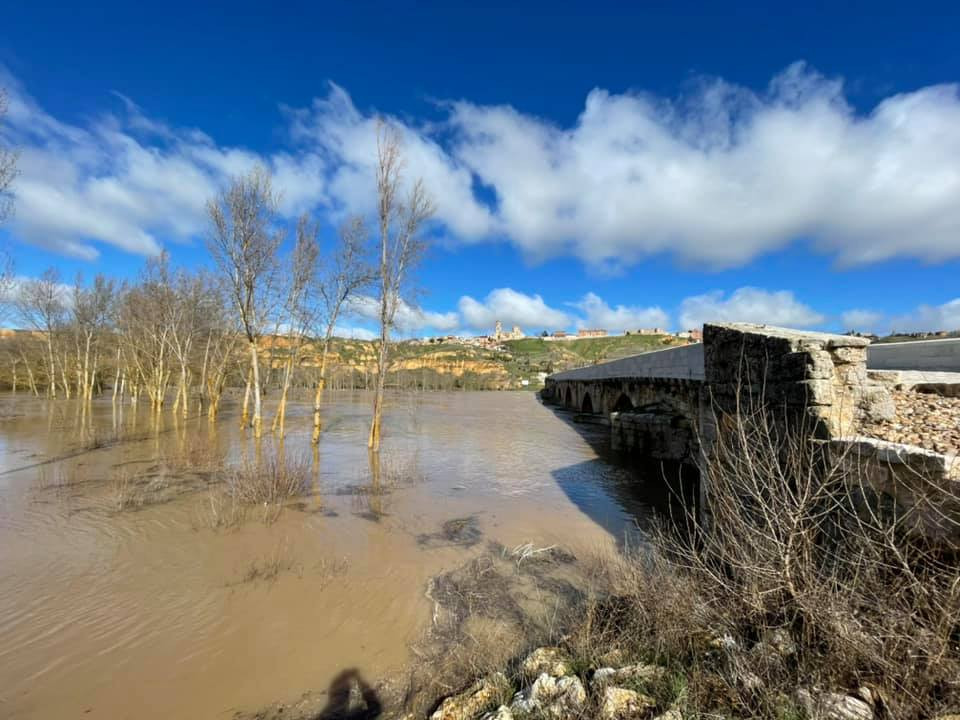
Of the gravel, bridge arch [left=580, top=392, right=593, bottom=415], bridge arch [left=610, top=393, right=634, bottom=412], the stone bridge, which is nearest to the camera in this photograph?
the stone bridge

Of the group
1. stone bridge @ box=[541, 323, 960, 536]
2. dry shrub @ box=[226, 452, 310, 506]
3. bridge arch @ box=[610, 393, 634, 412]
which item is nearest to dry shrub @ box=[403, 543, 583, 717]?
stone bridge @ box=[541, 323, 960, 536]

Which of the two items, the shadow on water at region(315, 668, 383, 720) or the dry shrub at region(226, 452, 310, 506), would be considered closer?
the shadow on water at region(315, 668, 383, 720)

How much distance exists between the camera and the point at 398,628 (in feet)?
16.0

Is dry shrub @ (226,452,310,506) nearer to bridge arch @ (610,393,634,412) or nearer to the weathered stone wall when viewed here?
the weathered stone wall

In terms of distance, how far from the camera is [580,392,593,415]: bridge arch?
32.4m

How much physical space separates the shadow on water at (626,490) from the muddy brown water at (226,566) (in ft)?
0.29

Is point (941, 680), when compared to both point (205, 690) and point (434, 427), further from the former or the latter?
point (434, 427)

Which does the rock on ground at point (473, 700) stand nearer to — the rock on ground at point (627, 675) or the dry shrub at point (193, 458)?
the rock on ground at point (627, 675)

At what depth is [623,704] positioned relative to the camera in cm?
289

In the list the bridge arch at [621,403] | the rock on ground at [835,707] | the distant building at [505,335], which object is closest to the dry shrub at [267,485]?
the rock on ground at [835,707]

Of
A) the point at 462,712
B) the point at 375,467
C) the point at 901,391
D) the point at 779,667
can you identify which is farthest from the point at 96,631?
the point at 901,391

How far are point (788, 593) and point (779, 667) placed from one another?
0.77 m

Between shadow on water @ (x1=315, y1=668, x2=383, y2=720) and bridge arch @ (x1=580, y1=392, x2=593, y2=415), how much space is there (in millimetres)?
29119

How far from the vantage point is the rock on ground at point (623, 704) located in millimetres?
2820
